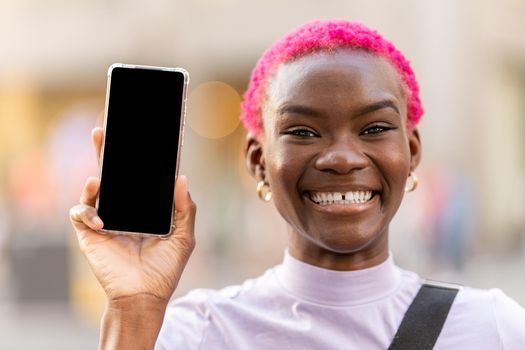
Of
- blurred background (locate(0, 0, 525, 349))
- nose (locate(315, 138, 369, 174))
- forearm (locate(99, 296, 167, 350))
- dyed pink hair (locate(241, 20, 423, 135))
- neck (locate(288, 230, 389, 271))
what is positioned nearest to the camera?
forearm (locate(99, 296, 167, 350))

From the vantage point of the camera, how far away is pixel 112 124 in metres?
2.67

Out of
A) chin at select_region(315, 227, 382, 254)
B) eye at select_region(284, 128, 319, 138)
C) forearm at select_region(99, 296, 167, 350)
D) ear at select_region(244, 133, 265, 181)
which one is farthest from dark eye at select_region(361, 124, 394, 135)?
forearm at select_region(99, 296, 167, 350)

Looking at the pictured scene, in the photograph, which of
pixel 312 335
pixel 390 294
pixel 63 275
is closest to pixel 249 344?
pixel 312 335

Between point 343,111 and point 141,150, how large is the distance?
0.55 m

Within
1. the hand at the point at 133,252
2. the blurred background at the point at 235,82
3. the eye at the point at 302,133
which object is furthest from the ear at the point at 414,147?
the blurred background at the point at 235,82

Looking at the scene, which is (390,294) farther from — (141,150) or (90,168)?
(90,168)

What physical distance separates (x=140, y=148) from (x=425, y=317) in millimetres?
915

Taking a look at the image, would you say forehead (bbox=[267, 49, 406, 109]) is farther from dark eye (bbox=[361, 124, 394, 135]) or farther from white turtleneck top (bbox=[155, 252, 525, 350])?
white turtleneck top (bbox=[155, 252, 525, 350])

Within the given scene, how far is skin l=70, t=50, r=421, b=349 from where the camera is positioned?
2619mm

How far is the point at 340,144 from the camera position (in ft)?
9.04

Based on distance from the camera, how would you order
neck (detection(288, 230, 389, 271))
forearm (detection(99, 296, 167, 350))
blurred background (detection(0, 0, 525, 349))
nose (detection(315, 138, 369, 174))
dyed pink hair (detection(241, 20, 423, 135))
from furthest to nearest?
blurred background (detection(0, 0, 525, 349)), neck (detection(288, 230, 389, 271)), dyed pink hair (detection(241, 20, 423, 135)), nose (detection(315, 138, 369, 174)), forearm (detection(99, 296, 167, 350))

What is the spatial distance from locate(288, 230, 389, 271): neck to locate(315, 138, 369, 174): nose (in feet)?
0.96

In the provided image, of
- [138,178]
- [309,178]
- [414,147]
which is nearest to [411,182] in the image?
[414,147]

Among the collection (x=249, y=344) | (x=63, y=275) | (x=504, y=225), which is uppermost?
(x=249, y=344)
